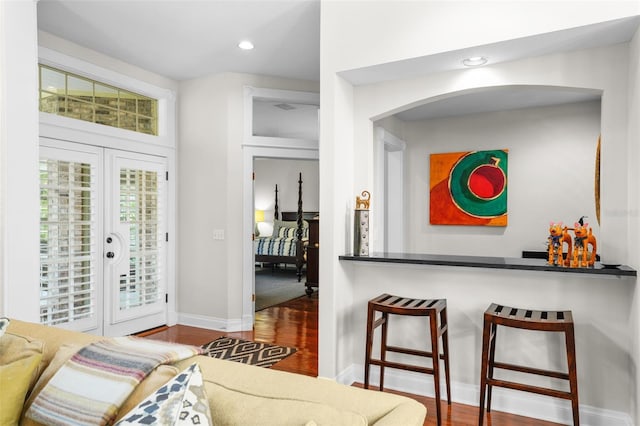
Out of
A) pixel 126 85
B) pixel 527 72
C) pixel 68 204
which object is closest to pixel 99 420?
pixel 527 72

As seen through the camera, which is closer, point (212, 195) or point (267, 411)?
point (267, 411)

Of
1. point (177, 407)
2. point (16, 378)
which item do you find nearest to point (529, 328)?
point (177, 407)

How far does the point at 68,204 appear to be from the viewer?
12.3 ft

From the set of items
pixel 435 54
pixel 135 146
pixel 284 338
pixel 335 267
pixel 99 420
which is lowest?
pixel 284 338

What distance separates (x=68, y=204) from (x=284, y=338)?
2330mm

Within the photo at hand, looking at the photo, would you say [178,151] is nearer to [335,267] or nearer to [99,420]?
[335,267]

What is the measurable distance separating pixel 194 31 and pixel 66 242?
2.11 meters

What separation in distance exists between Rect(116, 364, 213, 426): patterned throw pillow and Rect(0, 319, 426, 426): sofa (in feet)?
0.38

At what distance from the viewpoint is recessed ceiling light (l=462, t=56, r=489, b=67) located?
2.58 metres

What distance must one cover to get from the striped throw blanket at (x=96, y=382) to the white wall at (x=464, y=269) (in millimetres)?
1643

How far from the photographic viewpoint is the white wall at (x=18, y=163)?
255 cm

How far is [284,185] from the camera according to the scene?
10195mm

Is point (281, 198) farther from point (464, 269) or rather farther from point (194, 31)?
point (464, 269)

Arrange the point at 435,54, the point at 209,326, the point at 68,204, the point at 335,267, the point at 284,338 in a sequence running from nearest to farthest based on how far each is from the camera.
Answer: the point at 435,54 → the point at 335,267 → the point at 68,204 → the point at 284,338 → the point at 209,326
